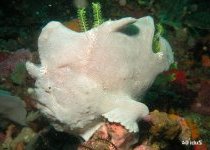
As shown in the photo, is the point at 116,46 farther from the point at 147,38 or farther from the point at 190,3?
the point at 190,3

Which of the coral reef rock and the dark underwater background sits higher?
the coral reef rock

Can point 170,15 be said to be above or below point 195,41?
above

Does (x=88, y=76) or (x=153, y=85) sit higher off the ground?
(x=88, y=76)

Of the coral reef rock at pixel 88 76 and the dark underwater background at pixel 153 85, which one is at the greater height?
the coral reef rock at pixel 88 76

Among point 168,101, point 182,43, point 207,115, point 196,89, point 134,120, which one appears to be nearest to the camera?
A: point 134,120

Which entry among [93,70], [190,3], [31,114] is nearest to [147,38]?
[93,70]

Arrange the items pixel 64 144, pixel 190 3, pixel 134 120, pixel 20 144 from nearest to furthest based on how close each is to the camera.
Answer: pixel 134 120 < pixel 64 144 < pixel 20 144 < pixel 190 3

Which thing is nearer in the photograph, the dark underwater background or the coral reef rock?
the coral reef rock

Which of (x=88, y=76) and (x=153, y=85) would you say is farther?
(x=153, y=85)
